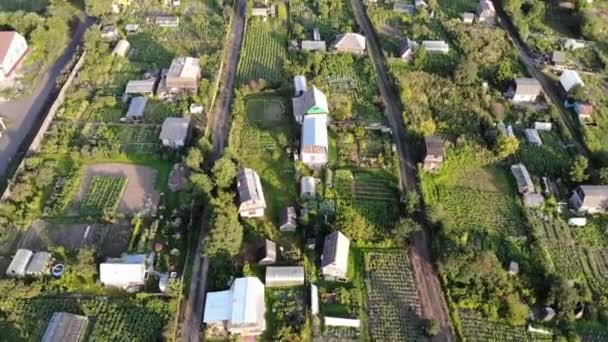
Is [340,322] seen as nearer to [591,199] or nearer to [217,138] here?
[217,138]

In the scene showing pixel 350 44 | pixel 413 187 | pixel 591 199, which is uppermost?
pixel 350 44

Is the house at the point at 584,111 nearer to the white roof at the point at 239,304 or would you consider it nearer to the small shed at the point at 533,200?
the small shed at the point at 533,200

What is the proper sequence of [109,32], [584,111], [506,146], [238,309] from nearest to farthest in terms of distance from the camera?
[238,309] → [506,146] → [584,111] → [109,32]

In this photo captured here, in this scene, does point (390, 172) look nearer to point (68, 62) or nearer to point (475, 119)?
point (475, 119)

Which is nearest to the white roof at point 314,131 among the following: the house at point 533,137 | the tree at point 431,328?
the tree at point 431,328

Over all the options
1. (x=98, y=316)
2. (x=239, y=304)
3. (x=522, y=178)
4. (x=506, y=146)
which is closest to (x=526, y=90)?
(x=506, y=146)

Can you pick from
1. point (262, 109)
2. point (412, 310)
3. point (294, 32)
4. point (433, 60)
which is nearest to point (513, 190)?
point (412, 310)

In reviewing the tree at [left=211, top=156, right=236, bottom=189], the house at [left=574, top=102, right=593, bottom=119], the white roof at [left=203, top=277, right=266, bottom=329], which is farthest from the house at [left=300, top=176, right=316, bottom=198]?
the house at [left=574, top=102, right=593, bottom=119]

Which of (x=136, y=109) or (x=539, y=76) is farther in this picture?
(x=539, y=76)
